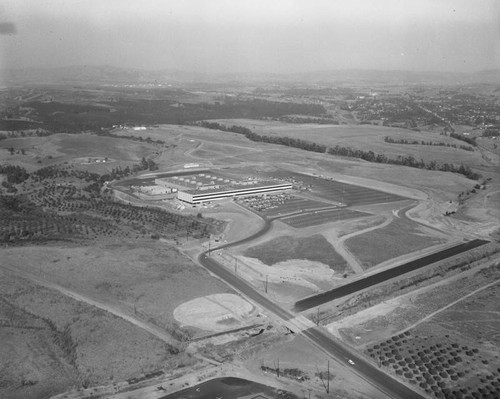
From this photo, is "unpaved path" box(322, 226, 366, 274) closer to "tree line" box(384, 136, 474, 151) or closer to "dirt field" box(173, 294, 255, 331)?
"dirt field" box(173, 294, 255, 331)

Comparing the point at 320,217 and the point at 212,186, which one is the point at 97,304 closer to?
the point at 320,217

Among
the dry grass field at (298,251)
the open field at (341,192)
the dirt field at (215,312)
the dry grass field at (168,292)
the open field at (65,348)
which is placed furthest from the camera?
the open field at (341,192)

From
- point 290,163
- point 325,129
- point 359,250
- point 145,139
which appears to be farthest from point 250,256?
point 325,129

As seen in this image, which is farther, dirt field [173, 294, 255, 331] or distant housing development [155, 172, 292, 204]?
distant housing development [155, 172, 292, 204]

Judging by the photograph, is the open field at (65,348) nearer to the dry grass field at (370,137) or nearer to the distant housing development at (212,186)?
the distant housing development at (212,186)

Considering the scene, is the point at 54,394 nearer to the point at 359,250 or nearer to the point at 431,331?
the point at 431,331

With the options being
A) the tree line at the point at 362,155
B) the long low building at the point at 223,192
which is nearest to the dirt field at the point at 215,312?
the long low building at the point at 223,192

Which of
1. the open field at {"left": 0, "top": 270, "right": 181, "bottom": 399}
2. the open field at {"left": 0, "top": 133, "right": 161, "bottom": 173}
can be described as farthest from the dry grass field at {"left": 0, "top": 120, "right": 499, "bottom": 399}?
the open field at {"left": 0, "top": 133, "right": 161, "bottom": 173}

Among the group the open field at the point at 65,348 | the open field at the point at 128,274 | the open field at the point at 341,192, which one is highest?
the open field at the point at 341,192
